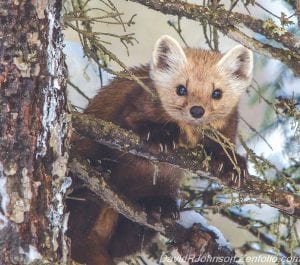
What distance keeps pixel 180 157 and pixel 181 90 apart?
29.2 inches

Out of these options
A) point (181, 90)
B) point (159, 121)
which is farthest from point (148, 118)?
point (181, 90)

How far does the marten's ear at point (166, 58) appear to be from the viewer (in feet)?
13.9

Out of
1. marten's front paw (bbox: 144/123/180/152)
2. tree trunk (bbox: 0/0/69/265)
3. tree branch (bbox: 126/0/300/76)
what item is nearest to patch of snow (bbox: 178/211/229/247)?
marten's front paw (bbox: 144/123/180/152)

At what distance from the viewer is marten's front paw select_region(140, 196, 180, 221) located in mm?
4152

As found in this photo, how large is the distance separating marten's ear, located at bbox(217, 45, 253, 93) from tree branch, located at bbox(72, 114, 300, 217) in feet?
2.26

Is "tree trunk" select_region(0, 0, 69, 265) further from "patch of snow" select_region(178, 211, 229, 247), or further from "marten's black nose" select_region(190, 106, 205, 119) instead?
"patch of snow" select_region(178, 211, 229, 247)

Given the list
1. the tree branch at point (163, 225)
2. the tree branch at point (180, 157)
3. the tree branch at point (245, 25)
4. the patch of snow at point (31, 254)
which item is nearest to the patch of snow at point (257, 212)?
the tree branch at point (163, 225)

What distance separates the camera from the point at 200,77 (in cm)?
419

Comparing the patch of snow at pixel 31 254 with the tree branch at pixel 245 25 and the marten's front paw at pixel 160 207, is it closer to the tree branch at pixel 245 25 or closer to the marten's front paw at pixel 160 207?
the tree branch at pixel 245 25

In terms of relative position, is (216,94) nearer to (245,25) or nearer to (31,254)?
(245,25)

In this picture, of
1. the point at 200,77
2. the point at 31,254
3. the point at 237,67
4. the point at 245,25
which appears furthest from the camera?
the point at 237,67

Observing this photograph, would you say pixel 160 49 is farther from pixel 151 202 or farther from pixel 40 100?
pixel 40 100

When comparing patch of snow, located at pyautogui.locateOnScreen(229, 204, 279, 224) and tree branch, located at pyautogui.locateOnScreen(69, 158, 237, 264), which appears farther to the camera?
patch of snow, located at pyautogui.locateOnScreen(229, 204, 279, 224)

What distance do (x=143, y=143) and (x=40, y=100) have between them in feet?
2.84
